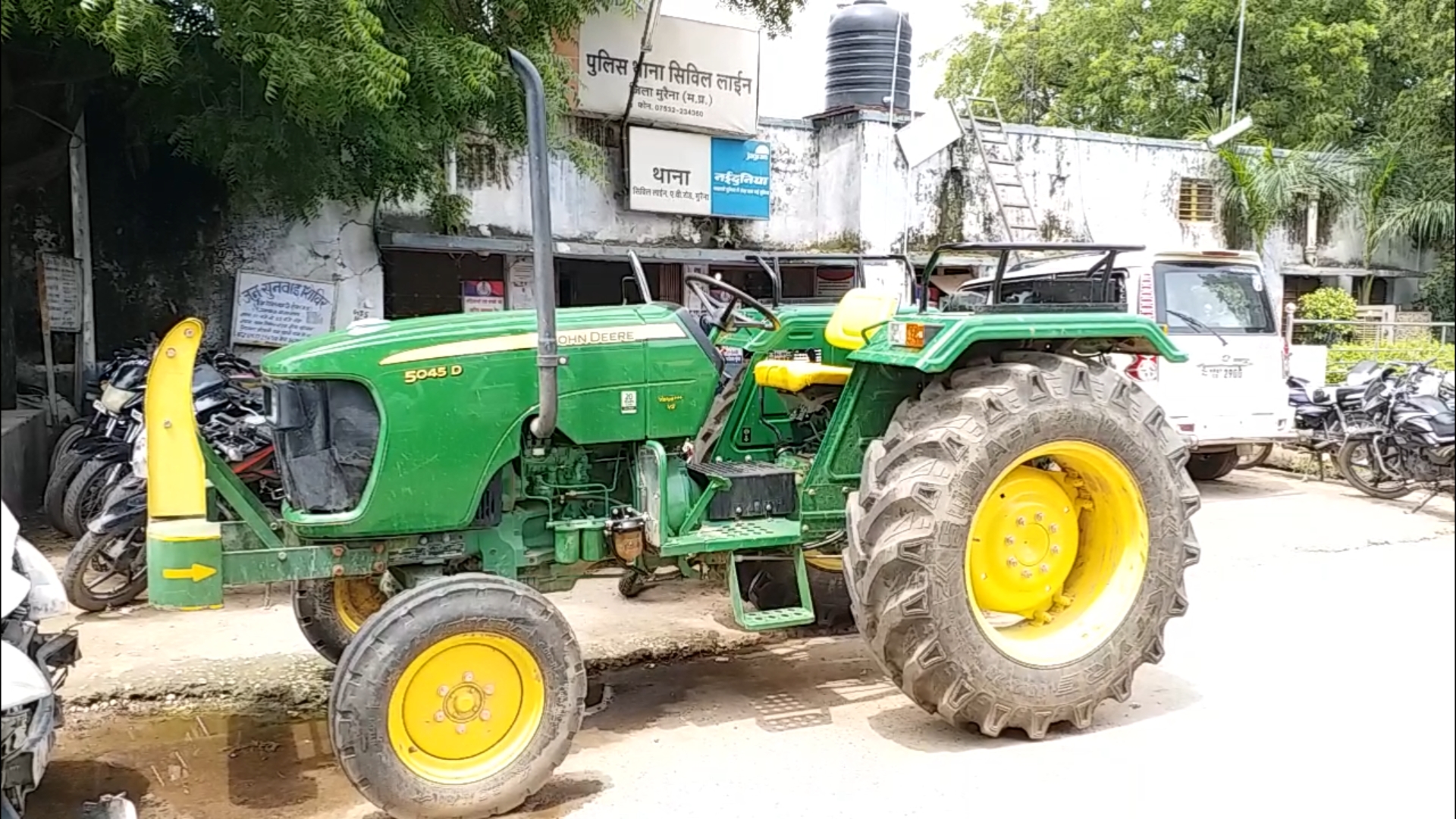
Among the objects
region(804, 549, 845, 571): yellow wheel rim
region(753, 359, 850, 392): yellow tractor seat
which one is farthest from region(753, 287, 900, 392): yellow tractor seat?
region(804, 549, 845, 571): yellow wheel rim

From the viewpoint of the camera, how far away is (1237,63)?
15.8 metres

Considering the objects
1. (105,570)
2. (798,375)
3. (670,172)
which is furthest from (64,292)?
(798,375)

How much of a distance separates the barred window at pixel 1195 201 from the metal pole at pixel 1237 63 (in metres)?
1.80

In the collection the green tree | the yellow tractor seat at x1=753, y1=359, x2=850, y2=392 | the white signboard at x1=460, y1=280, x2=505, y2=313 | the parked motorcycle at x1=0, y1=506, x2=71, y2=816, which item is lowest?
the parked motorcycle at x1=0, y1=506, x2=71, y2=816

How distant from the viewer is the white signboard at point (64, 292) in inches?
322

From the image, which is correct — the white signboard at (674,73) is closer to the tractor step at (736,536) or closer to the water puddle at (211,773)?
the tractor step at (736,536)

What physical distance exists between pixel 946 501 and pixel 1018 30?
2467cm

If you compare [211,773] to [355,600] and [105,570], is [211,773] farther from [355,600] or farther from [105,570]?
[105,570]

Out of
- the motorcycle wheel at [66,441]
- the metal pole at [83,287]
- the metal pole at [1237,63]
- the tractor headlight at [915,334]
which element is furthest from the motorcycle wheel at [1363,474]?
the metal pole at [83,287]

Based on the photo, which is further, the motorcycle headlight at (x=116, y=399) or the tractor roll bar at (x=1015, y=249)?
the motorcycle headlight at (x=116, y=399)

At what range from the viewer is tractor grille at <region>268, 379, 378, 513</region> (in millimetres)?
3547

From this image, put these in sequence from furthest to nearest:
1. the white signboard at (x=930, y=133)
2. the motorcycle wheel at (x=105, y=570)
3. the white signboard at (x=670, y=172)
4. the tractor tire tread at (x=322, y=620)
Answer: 1. the white signboard at (x=930, y=133)
2. the white signboard at (x=670, y=172)
3. the motorcycle wheel at (x=105, y=570)
4. the tractor tire tread at (x=322, y=620)

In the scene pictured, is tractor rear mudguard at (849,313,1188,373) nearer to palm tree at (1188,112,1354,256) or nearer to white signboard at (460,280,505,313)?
white signboard at (460,280,505,313)

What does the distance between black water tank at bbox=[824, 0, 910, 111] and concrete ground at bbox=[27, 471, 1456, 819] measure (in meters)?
8.57
